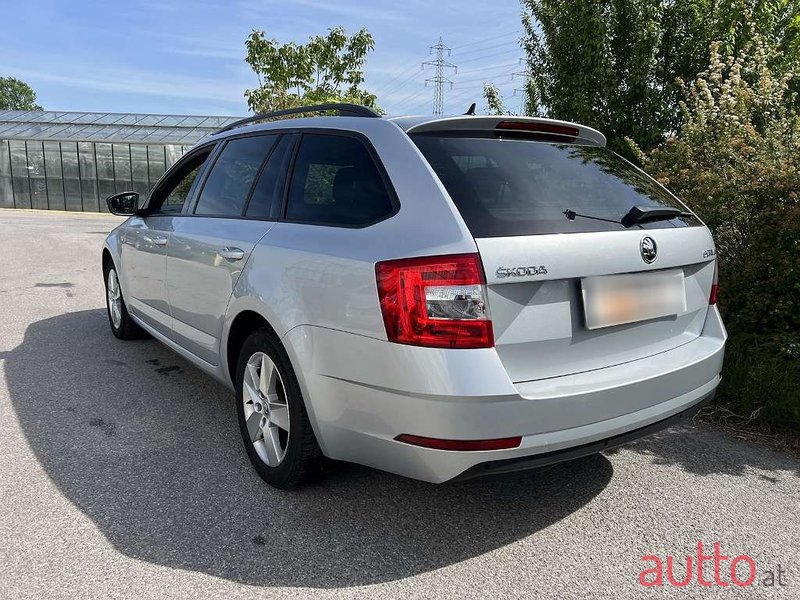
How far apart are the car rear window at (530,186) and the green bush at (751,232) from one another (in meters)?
1.69

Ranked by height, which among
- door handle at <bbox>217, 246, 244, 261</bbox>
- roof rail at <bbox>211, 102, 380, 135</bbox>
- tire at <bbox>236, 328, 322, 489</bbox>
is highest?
roof rail at <bbox>211, 102, 380, 135</bbox>

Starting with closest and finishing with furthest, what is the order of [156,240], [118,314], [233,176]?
1. [233,176]
2. [156,240]
3. [118,314]

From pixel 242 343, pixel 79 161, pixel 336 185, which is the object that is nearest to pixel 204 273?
pixel 242 343

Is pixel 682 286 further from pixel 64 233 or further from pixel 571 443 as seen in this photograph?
pixel 64 233

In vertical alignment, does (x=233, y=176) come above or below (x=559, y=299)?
above

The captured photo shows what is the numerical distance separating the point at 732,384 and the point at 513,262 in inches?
109

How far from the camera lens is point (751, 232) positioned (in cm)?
465

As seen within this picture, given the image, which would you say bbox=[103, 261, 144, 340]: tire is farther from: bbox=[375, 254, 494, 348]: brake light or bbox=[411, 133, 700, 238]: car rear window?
bbox=[375, 254, 494, 348]: brake light

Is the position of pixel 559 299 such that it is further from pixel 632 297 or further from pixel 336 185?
pixel 336 185

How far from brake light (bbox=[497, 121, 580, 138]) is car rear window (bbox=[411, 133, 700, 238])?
7 cm

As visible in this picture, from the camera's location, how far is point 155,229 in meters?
4.36

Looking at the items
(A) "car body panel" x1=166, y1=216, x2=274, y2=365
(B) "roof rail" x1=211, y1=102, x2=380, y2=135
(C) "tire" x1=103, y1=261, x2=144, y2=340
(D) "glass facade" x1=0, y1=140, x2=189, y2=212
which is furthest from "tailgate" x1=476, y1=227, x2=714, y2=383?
(D) "glass facade" x1=0, y1=140, x2=189, y2=212

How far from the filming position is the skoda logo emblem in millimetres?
2559

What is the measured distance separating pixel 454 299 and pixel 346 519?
1.18 metres
